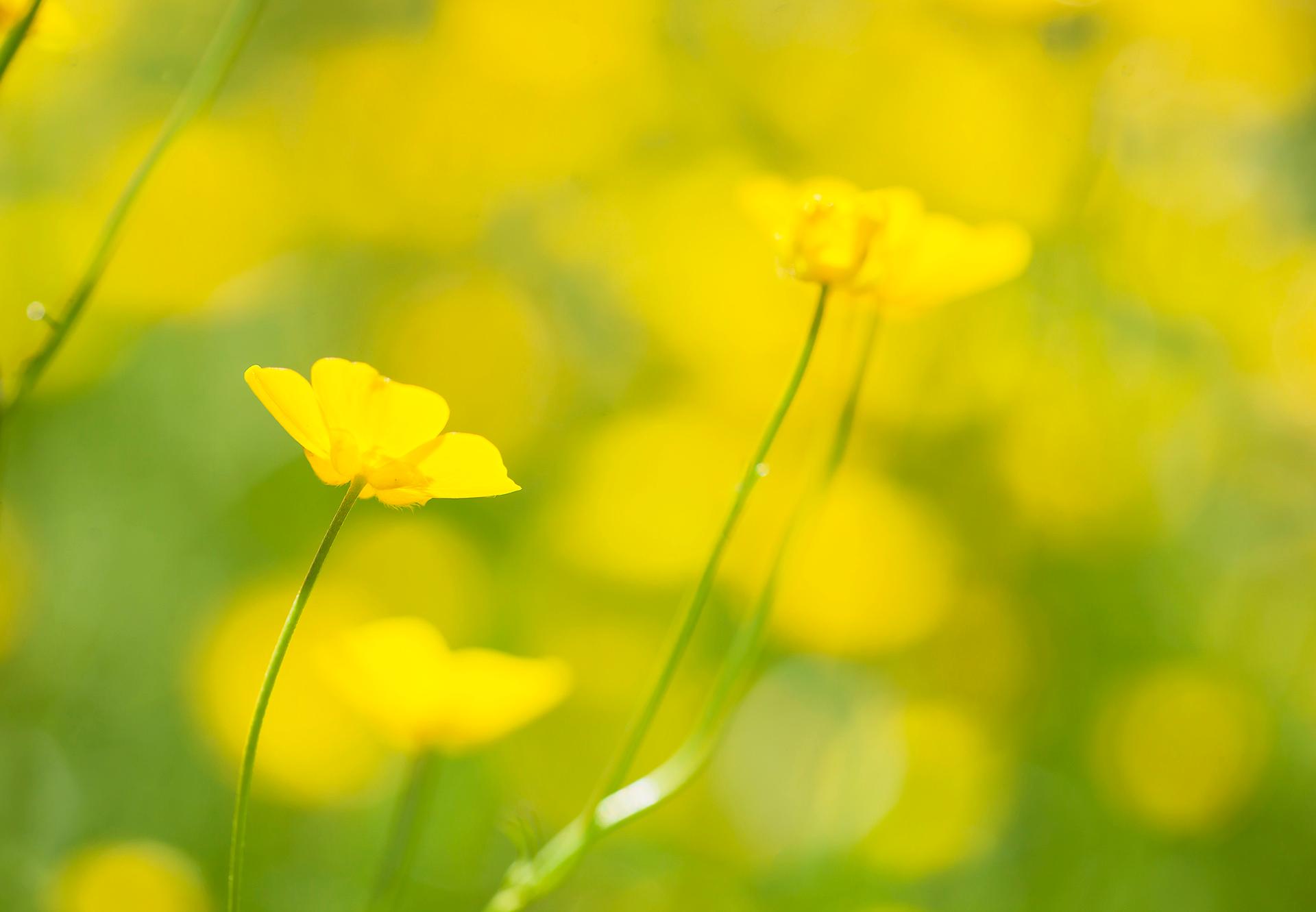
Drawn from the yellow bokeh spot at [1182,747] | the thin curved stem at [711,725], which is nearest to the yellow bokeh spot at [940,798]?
the yellow bokeh spot at [1182,747]

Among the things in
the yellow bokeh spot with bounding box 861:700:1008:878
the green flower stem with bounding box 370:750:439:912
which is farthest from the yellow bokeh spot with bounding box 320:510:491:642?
the yellow bokeh spot with bounding box 861:700:1008:878

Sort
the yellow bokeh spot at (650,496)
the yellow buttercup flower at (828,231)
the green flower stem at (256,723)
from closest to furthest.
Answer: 1. the green flower stem at (256,723)
2. the yellow buttercup flower at (828,231)
3. the yellow bokeh spot at (650,496)

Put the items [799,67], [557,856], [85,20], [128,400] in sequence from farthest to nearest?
[799,67], [128,400], [85,20], [557,856]

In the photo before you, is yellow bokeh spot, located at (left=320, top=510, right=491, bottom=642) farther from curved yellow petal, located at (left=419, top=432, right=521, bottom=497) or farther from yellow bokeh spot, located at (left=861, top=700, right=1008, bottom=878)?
curved yellow petal, located at (left=419, top=432, right=521, bottom=497)

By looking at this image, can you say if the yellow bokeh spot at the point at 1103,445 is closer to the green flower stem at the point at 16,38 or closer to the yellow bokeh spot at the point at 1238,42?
the yellow bokeh spot at the point at 1238,42

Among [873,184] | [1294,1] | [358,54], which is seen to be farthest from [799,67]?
[1294,1]

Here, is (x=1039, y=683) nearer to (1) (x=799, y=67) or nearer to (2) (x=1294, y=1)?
(1) (x=799, y=67)

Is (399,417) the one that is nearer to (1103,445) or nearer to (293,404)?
(293,404)
